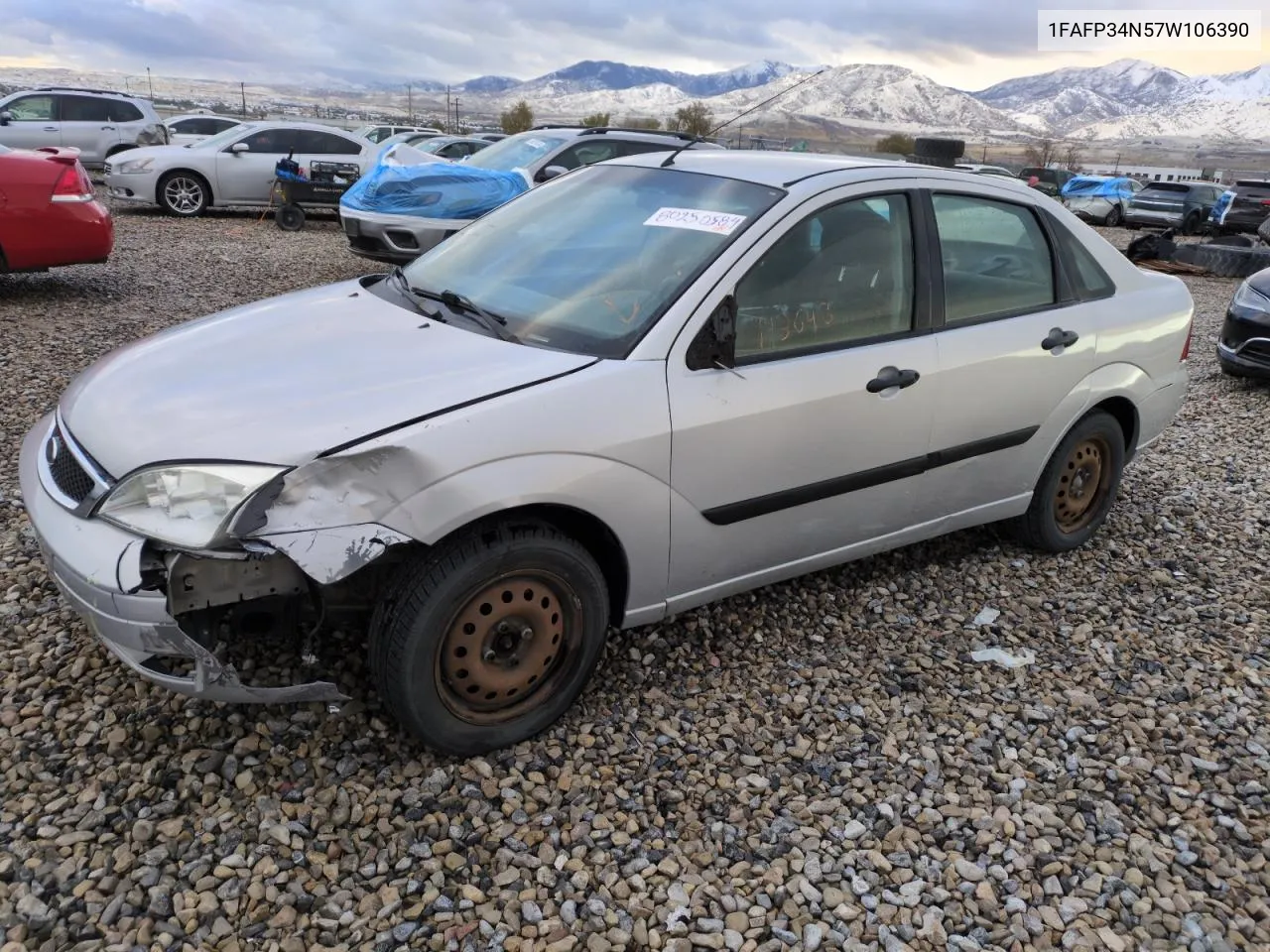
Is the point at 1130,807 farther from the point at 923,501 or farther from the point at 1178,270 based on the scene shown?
the point at 1178,270

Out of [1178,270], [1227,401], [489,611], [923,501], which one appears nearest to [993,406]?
[923,501]

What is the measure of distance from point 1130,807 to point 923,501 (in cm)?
123

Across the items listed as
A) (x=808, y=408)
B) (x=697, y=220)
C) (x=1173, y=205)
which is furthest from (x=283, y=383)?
(x=1173, y=205)

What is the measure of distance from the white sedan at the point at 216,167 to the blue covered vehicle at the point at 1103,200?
771 inches

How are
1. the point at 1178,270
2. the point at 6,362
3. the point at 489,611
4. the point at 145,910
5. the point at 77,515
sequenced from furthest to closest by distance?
the point at 1178,270, the point at 6,362, the point at 489,611, the point at 77,515, the point at 145,910

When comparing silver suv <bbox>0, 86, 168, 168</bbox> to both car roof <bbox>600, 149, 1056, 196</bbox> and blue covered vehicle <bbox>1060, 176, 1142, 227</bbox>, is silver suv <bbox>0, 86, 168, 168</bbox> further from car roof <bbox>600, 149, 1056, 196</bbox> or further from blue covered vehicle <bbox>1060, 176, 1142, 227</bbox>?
blue covered vehicle <bbox>1060, 176, 1142, 227</bbox>

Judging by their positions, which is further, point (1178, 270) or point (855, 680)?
point (1178, 270)

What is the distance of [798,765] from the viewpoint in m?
2.76

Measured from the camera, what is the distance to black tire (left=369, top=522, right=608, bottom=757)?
95.2 inches

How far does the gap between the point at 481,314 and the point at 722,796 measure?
1.65 metres

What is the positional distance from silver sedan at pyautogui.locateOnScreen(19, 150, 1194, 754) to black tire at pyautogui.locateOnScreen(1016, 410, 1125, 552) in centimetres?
13

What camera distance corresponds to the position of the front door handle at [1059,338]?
3.62m

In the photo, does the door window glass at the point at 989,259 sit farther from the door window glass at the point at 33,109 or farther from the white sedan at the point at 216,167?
the door window glass at the point at 33,109

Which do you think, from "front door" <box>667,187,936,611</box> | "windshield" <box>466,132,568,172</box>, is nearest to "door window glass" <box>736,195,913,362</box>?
"front door" <box>667,187,936,611</box>
